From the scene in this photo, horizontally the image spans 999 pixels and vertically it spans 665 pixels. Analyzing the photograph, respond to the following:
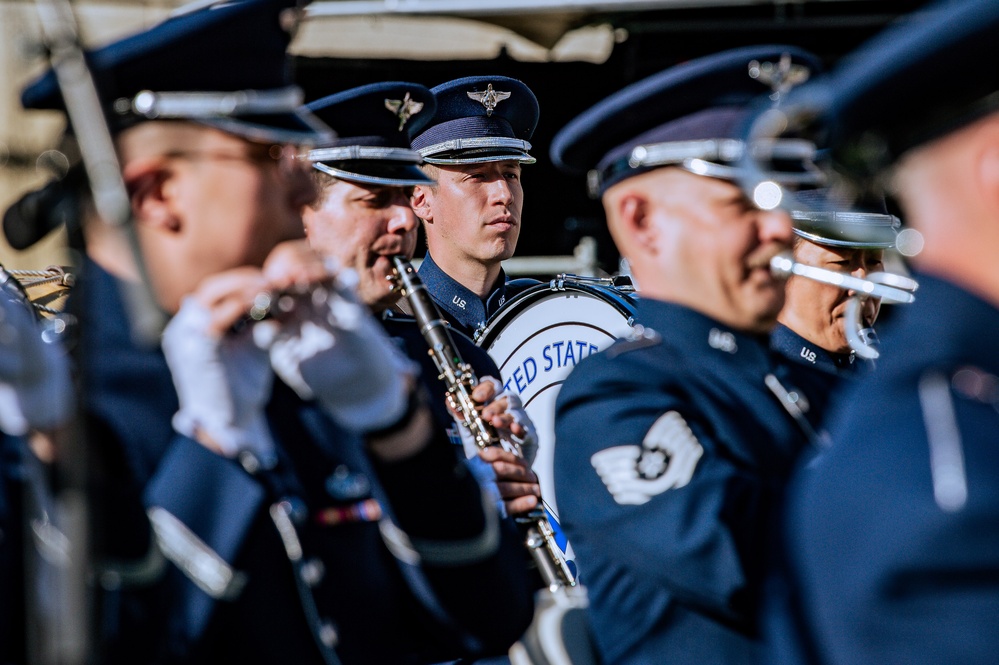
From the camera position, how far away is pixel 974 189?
1967mm

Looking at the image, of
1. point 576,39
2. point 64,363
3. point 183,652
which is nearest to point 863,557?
point 183,652

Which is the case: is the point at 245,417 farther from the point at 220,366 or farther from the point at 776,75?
the point at 776,75

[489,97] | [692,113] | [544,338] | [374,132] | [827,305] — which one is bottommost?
[692,113]

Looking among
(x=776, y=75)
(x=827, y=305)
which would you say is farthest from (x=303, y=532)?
(x=827, y=305)

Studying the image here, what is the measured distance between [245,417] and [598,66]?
6958mm

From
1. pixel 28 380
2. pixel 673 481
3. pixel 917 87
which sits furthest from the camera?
pixel 673 481

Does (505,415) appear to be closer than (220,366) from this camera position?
No

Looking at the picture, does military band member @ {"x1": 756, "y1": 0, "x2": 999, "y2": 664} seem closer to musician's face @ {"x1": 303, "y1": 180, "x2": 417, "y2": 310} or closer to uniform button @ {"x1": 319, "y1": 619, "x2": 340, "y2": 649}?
uniform button @ {"x1": 319, "y1": 619, "x2": 340, "y2": 649}

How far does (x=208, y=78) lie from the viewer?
2.52 meters

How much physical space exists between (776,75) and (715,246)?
42 centimetres

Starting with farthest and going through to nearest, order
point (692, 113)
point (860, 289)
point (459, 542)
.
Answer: point (860, 289), point (692, 113), point (459, 542)

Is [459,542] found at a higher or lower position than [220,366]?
lower

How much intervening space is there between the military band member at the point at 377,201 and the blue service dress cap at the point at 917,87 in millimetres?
1942

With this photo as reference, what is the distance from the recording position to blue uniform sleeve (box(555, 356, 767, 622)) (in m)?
2.71
